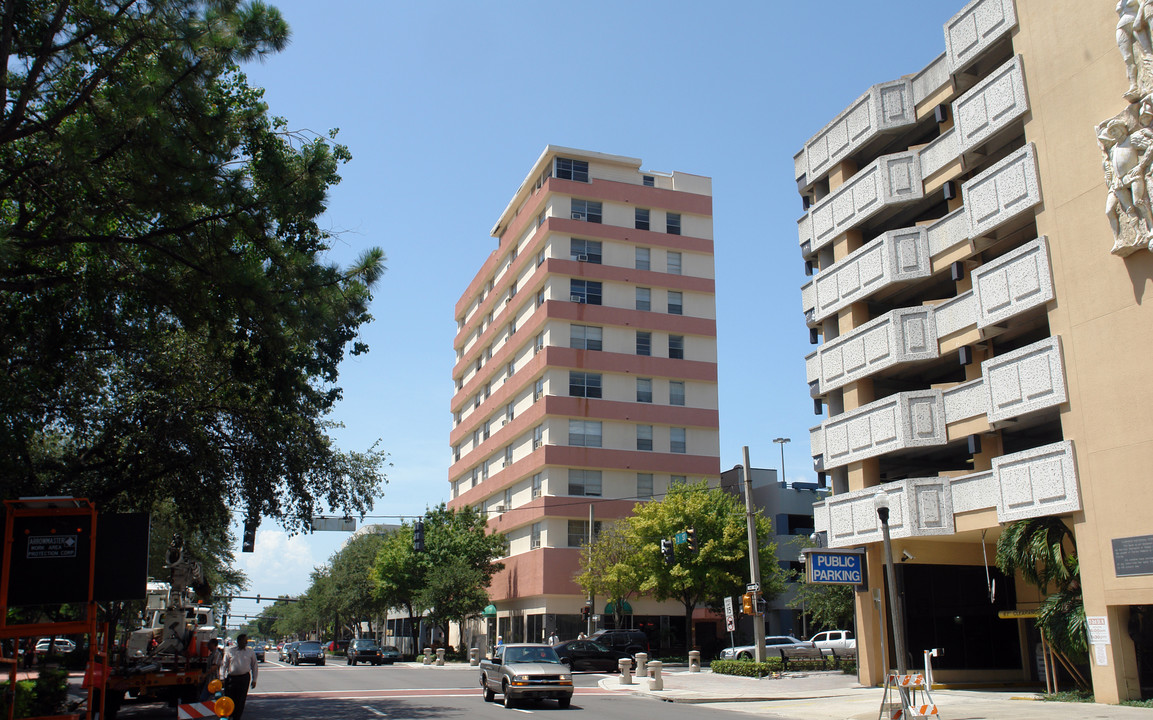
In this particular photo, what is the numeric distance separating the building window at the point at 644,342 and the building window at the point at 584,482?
332 inches

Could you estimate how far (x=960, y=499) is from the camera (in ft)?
83.4

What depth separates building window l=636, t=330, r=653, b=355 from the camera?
5791 cm

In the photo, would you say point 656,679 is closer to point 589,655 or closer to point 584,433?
point 589,655

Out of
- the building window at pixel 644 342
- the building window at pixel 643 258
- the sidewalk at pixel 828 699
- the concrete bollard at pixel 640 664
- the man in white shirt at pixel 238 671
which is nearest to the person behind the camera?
the man in white shirt at pixel 238 671

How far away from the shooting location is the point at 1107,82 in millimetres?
21562

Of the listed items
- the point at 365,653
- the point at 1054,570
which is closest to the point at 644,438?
the point at 365,653

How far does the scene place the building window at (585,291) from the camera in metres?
57.0

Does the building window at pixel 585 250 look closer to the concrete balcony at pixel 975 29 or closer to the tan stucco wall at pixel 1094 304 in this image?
the concrete balcony at pixel 975 29

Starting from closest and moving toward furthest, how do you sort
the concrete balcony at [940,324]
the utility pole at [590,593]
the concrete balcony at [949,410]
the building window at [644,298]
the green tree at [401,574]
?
1. the concrete balcony at [949,410]
2. the concrete balcony at [940,324]
3. the utility pole at [590,593]
4. the building window at [644,298]
5. the green tree at [401,574]

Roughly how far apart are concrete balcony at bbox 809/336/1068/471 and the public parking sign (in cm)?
335

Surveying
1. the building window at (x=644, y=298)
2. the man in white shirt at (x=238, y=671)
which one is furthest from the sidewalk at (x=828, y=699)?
the building window at (x=644, y=298)

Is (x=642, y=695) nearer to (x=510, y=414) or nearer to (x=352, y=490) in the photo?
(x=352, y=490)

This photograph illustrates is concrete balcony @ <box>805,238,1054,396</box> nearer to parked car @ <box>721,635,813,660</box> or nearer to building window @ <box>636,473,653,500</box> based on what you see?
parked car @ <box>721,635,813,660</box>

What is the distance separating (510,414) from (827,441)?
114 ft
